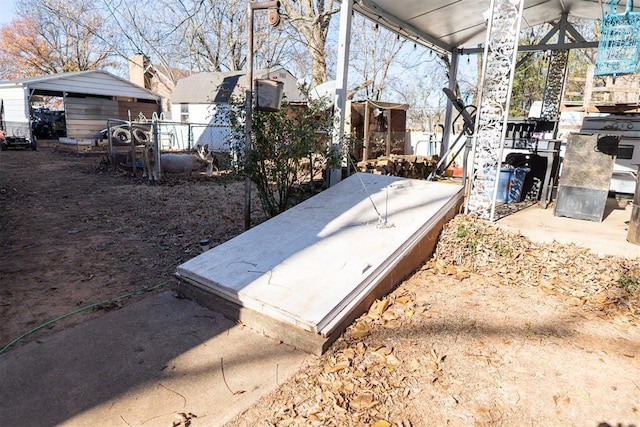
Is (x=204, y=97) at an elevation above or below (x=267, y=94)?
above

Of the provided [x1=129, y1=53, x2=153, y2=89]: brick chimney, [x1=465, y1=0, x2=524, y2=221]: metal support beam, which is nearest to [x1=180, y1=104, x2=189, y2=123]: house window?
[x1=129, y1=53, x2=153, y2=89]: brick chimney

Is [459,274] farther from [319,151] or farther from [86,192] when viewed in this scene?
[86,192]

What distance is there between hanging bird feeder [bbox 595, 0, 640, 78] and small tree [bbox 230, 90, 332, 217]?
13.8 feet

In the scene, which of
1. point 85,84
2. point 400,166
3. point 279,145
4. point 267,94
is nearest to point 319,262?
point 279,145

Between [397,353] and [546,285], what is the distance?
1.91 m

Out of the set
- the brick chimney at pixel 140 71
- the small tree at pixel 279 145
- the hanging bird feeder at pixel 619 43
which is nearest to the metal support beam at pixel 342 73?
the small tree at pixel 279 145

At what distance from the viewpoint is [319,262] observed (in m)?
3.47

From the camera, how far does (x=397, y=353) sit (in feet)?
8.83

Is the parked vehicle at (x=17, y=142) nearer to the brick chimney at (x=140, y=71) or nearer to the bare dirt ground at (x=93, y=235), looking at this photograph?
the bare dirt ground at (x=93, y=235)

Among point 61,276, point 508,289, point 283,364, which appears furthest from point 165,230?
point 508,289

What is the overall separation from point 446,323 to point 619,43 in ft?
17.3

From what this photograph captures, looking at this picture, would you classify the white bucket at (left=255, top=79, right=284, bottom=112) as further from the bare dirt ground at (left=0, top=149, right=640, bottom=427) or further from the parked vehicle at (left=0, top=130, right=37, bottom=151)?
the parked vehicle at (left=0, top=130, right=37, bottom=151)

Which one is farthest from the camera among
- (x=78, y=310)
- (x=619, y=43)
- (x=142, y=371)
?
(x=619, y=43)

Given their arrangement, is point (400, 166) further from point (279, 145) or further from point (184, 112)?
point (184, 112)
